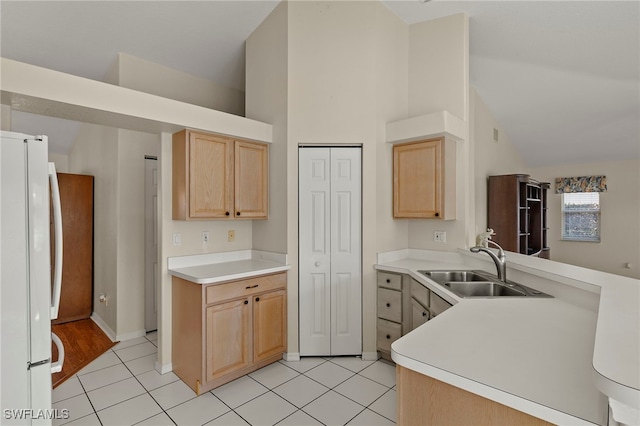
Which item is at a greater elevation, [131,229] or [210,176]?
[210,176]

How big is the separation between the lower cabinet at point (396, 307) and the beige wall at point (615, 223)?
575cm

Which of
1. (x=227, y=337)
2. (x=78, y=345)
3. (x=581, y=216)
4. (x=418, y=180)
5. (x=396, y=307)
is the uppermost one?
(x=418, y=180)

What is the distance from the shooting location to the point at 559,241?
6.67 meters

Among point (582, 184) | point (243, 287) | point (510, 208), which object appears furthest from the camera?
point (582, 184)

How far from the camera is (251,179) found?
314 cm

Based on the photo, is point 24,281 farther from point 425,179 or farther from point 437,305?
point 425,179

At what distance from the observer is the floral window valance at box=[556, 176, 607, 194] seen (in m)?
6.07

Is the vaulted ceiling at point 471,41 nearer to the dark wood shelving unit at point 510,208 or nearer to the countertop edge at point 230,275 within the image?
the dark wood shelving unit at point 510,208

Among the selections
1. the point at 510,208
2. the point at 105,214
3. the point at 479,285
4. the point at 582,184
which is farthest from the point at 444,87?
the point at 582,184

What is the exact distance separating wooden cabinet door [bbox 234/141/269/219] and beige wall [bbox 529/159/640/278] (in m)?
6.53

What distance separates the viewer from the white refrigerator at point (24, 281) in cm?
143

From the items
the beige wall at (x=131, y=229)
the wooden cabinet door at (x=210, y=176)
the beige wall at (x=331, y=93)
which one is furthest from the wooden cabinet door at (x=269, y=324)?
the beige wall at (x=131, y=229)

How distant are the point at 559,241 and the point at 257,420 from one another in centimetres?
719

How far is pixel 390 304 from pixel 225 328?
148cm
